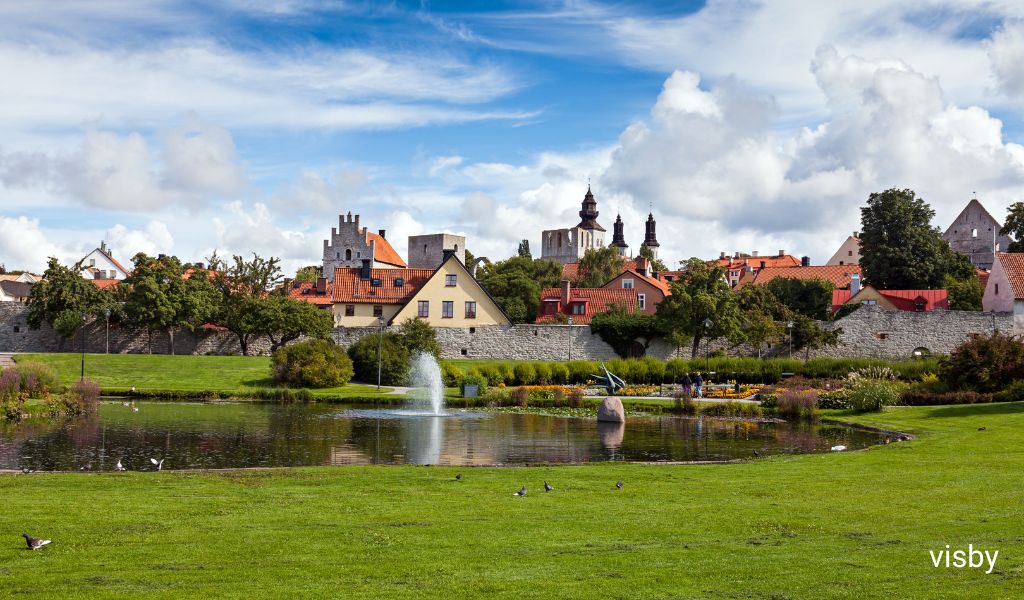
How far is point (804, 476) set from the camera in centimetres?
1507

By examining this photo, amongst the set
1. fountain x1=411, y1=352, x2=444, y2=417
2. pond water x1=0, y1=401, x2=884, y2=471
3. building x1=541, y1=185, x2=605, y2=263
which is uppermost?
building x1=541, y1=185, x2=605, y2=263

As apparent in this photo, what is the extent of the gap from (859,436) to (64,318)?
154 feet

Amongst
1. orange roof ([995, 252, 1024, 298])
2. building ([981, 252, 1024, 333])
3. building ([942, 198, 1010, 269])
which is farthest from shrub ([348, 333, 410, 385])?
building ([942, 198, 1010, 269])

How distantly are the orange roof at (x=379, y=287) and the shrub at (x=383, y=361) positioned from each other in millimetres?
17740

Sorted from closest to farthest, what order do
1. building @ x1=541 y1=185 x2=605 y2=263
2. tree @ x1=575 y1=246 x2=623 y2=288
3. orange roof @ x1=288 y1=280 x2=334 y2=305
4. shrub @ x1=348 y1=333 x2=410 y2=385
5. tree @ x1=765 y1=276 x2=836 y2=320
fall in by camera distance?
1. shrub @ x1=348 y1=333 x2=410 y2=385
2. tree @ x1=765 y1=276 x2=836 y2=320
3. orange roof @ x1=288 y1=280 x2=334 y2=305
4. tree @ x1=575 y1=246 x2=623 y2=288
5. building @ x1=541 y1=185 x2=605 y2=263

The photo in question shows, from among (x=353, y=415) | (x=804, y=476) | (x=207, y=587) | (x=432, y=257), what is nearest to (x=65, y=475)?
(x=207, y=587)

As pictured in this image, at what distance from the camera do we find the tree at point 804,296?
2371 inches

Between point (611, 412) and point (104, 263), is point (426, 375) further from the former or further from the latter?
point (104, 263)

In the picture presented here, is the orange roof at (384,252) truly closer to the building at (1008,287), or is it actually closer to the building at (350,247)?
the building at (350,247)

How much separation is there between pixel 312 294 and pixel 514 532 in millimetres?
60711

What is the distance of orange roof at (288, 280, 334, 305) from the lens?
213 ft

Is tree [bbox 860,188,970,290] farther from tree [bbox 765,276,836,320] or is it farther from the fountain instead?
the fountain

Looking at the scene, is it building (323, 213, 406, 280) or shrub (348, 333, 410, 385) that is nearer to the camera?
shrub (348, 333, 410, 385)

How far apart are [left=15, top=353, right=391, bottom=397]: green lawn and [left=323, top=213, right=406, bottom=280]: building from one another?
197 feet
